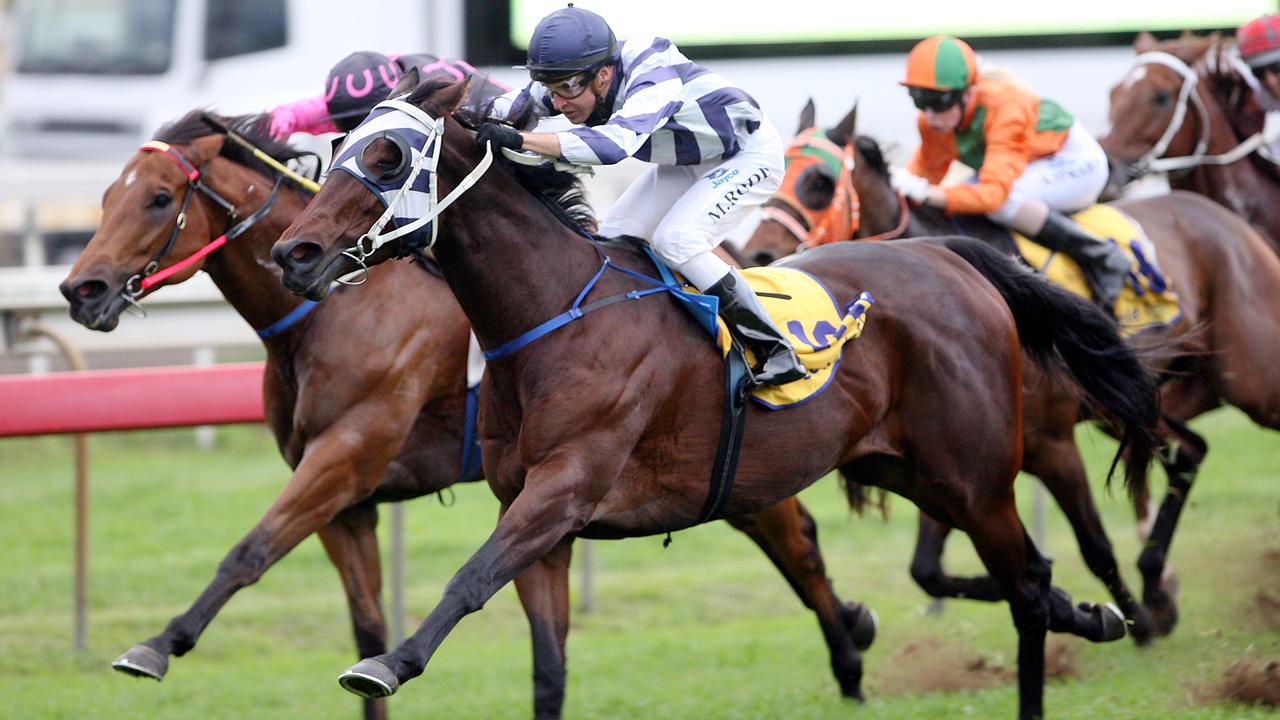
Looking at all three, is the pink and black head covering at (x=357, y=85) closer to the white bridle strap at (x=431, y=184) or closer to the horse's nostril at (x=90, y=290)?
the horse's nostril at (x=90, y=290)

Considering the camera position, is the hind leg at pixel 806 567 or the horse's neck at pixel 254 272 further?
the hind leg at pixel 806 567

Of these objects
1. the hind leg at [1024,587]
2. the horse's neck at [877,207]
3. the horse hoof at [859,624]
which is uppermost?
the horse's neck at [877,207]

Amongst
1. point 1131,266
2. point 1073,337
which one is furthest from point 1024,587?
point 1131,266

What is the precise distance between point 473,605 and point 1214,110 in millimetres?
5085

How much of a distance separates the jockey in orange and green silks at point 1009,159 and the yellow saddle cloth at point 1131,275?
44 mm

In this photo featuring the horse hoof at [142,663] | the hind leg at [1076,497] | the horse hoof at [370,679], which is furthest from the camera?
the hind leg at [1076,497]

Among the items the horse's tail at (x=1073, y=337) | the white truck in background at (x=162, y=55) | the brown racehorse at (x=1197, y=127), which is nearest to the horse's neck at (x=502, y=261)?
the horse's tail at (x=1073, y=337)

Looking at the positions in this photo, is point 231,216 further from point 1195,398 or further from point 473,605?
point 1195,398

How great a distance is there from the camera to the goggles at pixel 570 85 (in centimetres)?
408

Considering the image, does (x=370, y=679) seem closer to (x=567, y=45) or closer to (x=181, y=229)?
(x=567, y=45)

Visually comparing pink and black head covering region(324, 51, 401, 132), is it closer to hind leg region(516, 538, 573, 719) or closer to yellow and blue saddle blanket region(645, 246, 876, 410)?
yellow and blue saddle blanket region(645, 246, 876, 410)

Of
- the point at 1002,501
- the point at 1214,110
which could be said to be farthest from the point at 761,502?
the point at 1214,110

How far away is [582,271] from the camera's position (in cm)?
415

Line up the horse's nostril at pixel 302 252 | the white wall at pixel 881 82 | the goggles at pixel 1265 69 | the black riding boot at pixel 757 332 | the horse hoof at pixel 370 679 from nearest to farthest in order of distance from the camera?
the horse hoof at pixel 370 679
the horse's nostril at pixel 302 252
the black riding boot at pixel 757 332
the goggles at pixel 1265 69
the white wall at pixel 881 82
